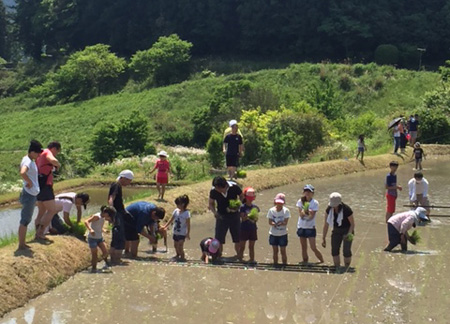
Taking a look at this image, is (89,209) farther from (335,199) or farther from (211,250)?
(335,199)

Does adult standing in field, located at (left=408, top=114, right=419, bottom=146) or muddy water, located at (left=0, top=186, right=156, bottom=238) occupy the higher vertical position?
adult standing in field, located at (left=408, top=114, right=419, bottom=146)

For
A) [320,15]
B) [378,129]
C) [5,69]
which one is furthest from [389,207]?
[5,69]

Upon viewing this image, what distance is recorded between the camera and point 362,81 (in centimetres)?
5206

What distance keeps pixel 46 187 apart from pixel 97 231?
48.4 inches

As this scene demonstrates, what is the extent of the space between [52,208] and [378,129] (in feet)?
82.2

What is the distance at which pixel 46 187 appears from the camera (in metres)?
12.1

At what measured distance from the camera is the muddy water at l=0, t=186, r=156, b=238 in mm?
18141

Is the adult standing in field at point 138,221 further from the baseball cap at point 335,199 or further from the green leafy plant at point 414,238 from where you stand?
the green leafy plant at point 414,238

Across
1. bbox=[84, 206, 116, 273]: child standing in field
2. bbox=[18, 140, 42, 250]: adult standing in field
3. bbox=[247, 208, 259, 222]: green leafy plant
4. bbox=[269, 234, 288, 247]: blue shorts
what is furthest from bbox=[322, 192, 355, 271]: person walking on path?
bbox=[18, 140, 42, 250]: adult standing in field

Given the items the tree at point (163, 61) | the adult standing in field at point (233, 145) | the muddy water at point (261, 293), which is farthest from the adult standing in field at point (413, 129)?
the tree at point (163, 61)

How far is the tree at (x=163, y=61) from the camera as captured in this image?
67.4m

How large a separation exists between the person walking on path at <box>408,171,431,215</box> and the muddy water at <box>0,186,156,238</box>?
7119mm

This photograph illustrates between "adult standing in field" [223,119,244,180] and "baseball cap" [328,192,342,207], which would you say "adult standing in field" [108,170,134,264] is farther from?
"adult standing in field" [223,119,244,180]

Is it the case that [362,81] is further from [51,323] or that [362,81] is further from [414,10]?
[51,323]
